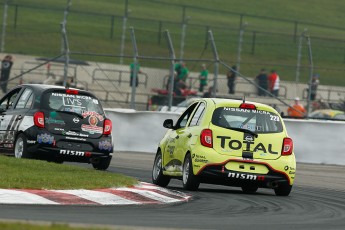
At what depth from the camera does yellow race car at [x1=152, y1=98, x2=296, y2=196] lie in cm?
1681

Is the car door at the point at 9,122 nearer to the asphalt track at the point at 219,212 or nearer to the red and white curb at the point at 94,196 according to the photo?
the asphalt track at the point at 219,212

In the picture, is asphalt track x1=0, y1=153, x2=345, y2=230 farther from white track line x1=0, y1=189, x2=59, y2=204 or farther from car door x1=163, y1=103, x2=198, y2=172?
car door x1=163, y1=103, x2=198, y2=172

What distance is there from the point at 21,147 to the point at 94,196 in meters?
6.20

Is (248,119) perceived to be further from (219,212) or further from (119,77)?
(119,77)

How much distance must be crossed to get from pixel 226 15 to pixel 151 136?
34042 mm

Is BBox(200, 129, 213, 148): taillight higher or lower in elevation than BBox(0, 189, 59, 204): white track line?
higher

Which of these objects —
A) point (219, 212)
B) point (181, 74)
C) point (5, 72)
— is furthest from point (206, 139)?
point (181, 74)

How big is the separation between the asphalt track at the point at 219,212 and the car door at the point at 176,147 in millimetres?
377

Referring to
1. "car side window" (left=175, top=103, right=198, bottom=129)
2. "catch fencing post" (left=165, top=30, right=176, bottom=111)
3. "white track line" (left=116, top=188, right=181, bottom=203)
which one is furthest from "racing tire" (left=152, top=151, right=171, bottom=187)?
"catch fencing post" (left=165, top=30, right=176, bottom=111)

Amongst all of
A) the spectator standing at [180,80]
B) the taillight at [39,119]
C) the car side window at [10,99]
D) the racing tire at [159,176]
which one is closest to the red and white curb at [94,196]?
the racing tire at [159,176]

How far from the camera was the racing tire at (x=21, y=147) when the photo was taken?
20.0 metres

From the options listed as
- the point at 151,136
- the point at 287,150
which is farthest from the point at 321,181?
the point at 151,136

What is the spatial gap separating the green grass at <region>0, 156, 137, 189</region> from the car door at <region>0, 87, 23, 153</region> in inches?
98.2

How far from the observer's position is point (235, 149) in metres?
16.9
